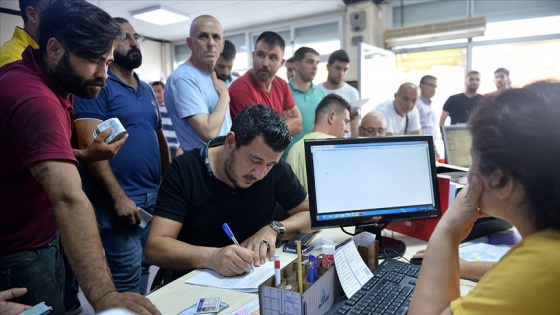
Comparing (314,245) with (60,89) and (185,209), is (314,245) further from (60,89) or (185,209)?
(60,89)

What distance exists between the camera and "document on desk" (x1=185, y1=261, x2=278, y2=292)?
1138mm

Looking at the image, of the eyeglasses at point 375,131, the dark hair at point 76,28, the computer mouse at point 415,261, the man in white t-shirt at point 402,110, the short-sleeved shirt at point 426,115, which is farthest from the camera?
the short-sleeved shirt at point 426,115

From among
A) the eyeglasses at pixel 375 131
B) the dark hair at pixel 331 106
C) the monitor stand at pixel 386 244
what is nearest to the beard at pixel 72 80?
the monitor stand at pixel 386 244

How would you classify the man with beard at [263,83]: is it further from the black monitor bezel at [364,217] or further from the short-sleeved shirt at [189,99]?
the black monitor bezel at [364,217]

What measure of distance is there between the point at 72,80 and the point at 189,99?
88cm

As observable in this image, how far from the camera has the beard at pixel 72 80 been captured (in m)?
1.17

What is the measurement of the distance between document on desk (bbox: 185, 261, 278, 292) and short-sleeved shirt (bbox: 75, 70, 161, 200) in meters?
0.86

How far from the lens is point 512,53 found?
17.8 ft

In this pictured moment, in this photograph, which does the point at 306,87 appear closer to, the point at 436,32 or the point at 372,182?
the point at 372,182

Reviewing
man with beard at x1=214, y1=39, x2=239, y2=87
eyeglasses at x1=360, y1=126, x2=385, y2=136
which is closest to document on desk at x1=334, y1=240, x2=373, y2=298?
eyeglasses at x1=360, y1=126, x2=385, y2=136

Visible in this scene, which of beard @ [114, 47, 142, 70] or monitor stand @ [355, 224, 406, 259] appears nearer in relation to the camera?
monitor stand @ [355, 224, 406, 259]

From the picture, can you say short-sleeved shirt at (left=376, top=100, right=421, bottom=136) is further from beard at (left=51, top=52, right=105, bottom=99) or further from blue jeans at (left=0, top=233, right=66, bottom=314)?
blue jeans at (left=0, top=233, right=66, bottom=314)

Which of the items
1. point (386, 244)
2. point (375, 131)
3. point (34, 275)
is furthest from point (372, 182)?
point (375, 131)

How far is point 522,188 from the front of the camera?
2.29 feet
